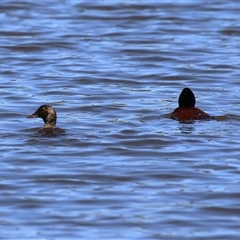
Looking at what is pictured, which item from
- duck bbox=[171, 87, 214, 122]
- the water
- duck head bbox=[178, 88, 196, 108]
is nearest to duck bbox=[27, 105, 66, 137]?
the water

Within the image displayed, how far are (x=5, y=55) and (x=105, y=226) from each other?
42.0ft

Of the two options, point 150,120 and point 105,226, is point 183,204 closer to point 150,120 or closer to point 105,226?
point 105,226

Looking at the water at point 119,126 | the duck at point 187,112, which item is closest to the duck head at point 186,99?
the duck at point 187,112

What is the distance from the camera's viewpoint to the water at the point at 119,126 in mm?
10227

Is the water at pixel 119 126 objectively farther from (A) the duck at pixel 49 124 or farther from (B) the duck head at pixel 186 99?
(B) the duck head at pixel 186 99

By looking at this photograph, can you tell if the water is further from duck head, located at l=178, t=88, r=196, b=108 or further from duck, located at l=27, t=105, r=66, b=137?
duck head, located at l=178, t=88, r=196, b=108

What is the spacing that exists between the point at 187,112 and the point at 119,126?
1046 millimetres

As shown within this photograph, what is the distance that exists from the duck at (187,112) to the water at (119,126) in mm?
171

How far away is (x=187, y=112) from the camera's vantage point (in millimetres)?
14883

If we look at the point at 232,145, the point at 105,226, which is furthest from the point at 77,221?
the point at 232,145

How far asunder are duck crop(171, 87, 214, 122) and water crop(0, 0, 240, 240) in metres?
0.17

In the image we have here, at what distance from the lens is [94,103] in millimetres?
16797

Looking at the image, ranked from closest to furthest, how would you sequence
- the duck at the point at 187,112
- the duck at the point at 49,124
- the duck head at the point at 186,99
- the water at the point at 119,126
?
1. the water at the point at 119,126
2. the duck at the point at 49,124
3. the duck at the point at 187,112
4. the duck head at the point at 186,99

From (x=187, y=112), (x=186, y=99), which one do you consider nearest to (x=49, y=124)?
(x=187, y=112)
